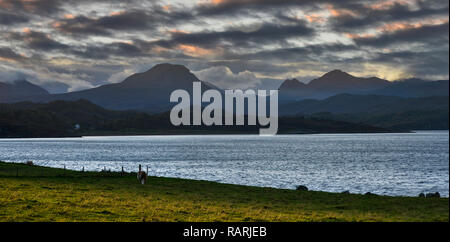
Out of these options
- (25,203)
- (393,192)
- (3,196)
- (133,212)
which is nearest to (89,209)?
(133,212)

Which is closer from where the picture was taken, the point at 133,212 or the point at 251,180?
the point at 133,212

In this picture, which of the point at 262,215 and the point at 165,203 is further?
the point at 165,203

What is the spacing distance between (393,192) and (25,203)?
60.0 meters

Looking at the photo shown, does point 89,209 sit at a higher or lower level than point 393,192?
higher

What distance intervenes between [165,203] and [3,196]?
12.6m
